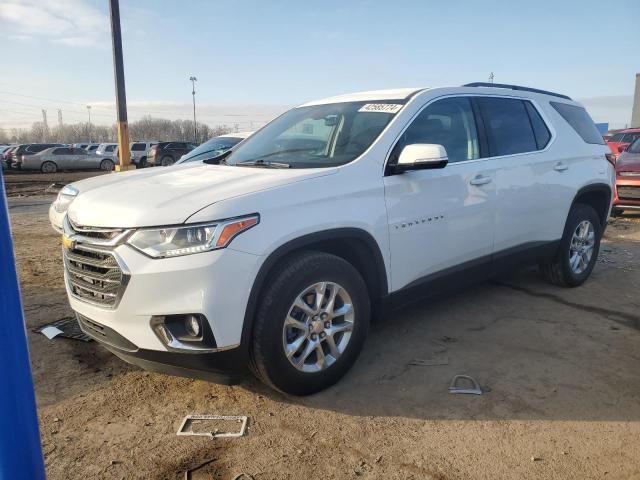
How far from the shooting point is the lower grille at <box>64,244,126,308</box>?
264cm

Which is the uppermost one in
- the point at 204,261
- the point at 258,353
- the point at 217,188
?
the point at 217,188

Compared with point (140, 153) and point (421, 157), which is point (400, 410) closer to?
point (421, 157)

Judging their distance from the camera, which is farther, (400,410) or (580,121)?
(580,121)

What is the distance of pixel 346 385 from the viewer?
10.5 feet

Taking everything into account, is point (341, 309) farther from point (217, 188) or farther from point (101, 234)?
point (101, 234)

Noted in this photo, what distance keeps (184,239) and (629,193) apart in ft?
31.6

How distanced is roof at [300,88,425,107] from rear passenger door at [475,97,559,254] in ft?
2.32

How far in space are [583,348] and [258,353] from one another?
252 cm

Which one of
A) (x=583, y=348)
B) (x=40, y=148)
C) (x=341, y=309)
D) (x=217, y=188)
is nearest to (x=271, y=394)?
(x=341, y=309)

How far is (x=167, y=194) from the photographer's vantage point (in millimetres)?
2822

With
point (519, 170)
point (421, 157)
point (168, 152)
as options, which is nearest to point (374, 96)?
point (421, 157)

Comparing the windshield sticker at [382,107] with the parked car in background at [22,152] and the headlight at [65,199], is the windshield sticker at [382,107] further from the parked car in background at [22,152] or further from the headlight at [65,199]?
the parked car in background at [22,152]

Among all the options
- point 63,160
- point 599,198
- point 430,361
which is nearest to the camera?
point 430,361

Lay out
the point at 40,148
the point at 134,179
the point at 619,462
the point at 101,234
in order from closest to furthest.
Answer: the point at 619,462, the point at 101,234, the point at 134,179, the point at 40,148
